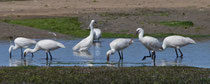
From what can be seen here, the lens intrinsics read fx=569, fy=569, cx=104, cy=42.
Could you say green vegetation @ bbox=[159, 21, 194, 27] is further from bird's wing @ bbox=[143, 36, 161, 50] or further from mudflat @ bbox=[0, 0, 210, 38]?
bird's wing @ bbox=[143, 36, 161, 50]

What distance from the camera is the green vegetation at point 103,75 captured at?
40.7 feet

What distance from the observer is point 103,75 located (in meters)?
13.1

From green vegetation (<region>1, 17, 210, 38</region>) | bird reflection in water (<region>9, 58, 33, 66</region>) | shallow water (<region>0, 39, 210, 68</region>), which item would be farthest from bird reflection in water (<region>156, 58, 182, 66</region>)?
green vegetation (<region>1, 17, 210, 38</region>)

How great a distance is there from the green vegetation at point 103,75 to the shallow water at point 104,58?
6.30 ft

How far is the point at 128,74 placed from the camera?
1321 centimetres

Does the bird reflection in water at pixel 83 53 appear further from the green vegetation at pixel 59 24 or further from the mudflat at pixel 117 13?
the green vegetation at pixel 59 24

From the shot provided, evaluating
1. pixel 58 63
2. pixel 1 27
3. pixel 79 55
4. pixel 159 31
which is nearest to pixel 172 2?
pixel 159 31

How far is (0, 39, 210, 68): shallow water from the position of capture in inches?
648

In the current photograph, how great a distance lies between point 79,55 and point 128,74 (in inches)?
242

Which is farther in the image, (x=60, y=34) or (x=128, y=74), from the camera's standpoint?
(x=60, y=34)

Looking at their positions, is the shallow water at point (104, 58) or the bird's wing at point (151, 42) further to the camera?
the bird's wing at point (151, 42)

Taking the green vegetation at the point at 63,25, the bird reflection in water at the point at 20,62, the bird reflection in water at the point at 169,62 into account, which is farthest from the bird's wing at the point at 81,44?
the green vegetation at the point at 63,25

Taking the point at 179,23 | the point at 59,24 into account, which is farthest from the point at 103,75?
the point at 59,24

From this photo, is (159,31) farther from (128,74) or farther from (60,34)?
(128,74)
